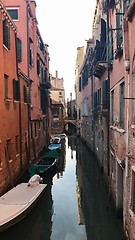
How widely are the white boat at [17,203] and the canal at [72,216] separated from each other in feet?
1.92

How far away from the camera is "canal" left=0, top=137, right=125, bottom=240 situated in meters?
8.55

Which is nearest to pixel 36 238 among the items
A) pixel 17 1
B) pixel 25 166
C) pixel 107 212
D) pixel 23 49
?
pixel 107 212

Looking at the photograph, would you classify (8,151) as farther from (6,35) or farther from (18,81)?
(6,35)

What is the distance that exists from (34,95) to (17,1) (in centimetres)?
668

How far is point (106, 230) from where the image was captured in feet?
29.0

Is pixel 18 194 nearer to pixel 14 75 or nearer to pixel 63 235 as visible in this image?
pixel 63 235

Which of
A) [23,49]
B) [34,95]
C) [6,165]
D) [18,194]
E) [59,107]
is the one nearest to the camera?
[18,194]

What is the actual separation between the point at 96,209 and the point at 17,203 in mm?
3551

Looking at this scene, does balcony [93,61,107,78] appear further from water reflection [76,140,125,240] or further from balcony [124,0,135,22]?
balcony [124,0,135,22]

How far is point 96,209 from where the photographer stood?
10.9 m

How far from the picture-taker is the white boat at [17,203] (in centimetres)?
780

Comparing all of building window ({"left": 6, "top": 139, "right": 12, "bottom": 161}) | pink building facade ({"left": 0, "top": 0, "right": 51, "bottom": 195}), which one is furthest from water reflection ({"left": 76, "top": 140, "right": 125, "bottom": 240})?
building window ({"left": 6, "top": 139, "right": 12, "bottom": 161})

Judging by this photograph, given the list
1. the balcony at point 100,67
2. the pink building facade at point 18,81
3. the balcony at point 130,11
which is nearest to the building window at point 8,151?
the pink building facade at point 18,81

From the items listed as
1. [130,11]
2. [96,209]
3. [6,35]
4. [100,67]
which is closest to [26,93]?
[100,67]
